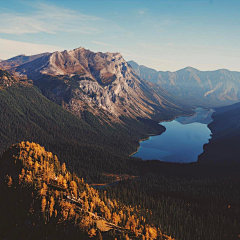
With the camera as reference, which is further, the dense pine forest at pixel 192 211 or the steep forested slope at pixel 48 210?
the dense pine forest at pixel 192 211

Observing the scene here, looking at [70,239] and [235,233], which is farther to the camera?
[235,233]

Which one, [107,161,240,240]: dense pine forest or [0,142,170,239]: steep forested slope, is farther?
[107,161,240,240]: dense pine forest

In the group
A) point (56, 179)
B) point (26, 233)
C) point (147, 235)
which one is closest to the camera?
point (26, 233)

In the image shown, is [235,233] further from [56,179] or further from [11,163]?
[11,163]

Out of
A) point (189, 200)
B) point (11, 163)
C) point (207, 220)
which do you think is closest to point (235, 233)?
point (207, 220)

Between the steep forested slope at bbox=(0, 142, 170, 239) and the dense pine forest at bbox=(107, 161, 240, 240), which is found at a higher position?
the steep forested slope at bbox=(0, 142, 170, 239)

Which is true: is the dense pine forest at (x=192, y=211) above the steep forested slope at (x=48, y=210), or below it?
below

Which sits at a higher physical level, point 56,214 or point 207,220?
point 56,214

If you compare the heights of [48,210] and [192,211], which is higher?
[48,210]

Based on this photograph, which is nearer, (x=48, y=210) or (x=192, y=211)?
(x=48, y=210)

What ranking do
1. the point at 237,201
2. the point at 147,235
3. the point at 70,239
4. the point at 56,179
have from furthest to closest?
the point at 237,201, the point at 56,179, the point at 147,235, the point at 70,239

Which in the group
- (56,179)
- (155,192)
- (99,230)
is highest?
(56,179)
